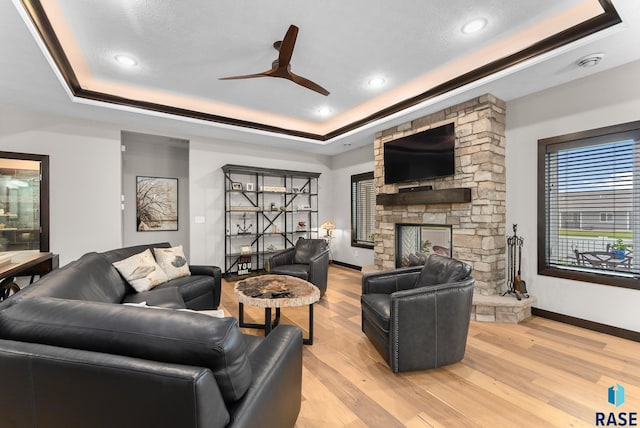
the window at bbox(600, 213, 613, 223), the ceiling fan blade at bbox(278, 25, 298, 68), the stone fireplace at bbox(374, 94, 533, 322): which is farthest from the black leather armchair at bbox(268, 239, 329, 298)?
the window at bbox(600, 213, 613, 223)

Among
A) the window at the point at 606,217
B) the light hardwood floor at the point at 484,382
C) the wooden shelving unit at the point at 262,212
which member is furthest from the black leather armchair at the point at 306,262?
the window at the point at 606,217

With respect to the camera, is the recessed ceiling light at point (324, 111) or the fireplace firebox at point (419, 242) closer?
the fireplace firebox at point (419, 242)

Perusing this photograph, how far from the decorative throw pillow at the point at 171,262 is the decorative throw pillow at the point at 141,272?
0.15 m

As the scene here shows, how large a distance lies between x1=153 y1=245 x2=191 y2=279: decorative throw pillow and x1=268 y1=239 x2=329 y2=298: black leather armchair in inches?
49.0

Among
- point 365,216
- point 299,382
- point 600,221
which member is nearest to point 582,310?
point 600,221

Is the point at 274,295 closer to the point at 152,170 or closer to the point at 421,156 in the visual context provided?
the point at 421,156

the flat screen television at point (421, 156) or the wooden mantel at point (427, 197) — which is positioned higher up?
the flat screen television at point (421, 156)

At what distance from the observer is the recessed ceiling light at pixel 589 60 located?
2713 mm

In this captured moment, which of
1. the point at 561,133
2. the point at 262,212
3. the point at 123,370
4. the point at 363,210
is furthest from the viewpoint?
the point at 363,210

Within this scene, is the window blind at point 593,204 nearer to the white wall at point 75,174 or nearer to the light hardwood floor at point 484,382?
the light hardwood floor at point 484,382

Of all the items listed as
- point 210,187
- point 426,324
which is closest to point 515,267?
point 426,324

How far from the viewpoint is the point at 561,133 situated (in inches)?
130

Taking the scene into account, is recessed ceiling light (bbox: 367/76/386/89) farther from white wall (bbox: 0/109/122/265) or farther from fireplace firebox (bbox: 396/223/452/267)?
white wall (bbox: 0/109/122/265)

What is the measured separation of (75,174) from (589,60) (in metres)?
6.70
